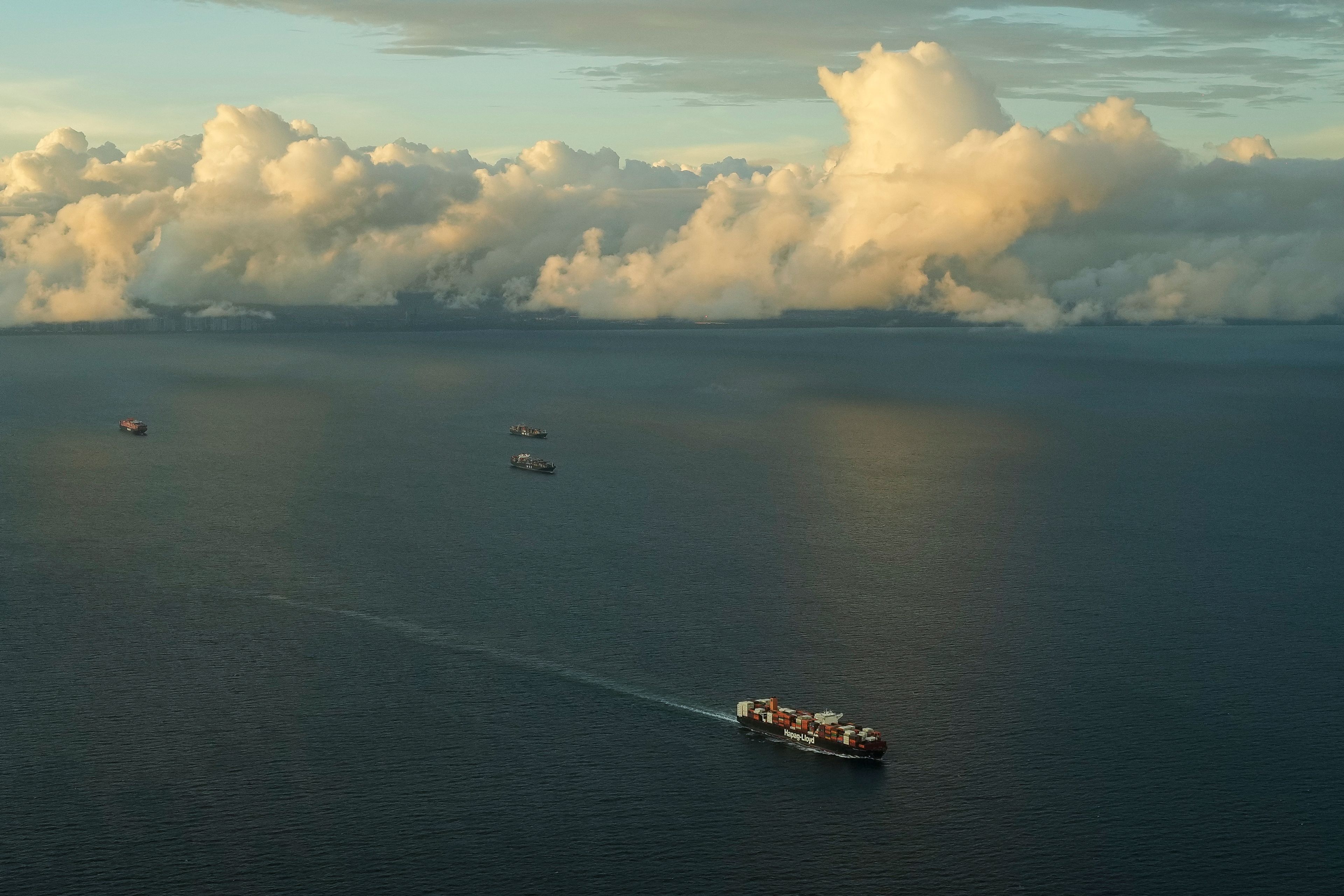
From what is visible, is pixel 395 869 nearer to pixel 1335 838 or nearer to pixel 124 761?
pixel 124 761

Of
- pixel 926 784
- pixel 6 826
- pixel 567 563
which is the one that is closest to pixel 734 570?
pixel 567 563

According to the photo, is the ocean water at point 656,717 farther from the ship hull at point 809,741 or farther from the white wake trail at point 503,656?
the ship hull at point 809,741

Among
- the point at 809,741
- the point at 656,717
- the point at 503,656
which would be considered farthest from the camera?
the point at 503,656

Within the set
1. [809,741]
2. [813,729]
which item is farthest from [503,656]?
[813,729]

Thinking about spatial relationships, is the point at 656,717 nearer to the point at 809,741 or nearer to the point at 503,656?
the point at 809,741

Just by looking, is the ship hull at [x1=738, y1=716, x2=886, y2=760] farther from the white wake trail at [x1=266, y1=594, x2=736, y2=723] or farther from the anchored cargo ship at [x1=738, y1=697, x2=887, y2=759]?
the white wake trail at [x1=266, y1=594, x2=736, y2=723]
